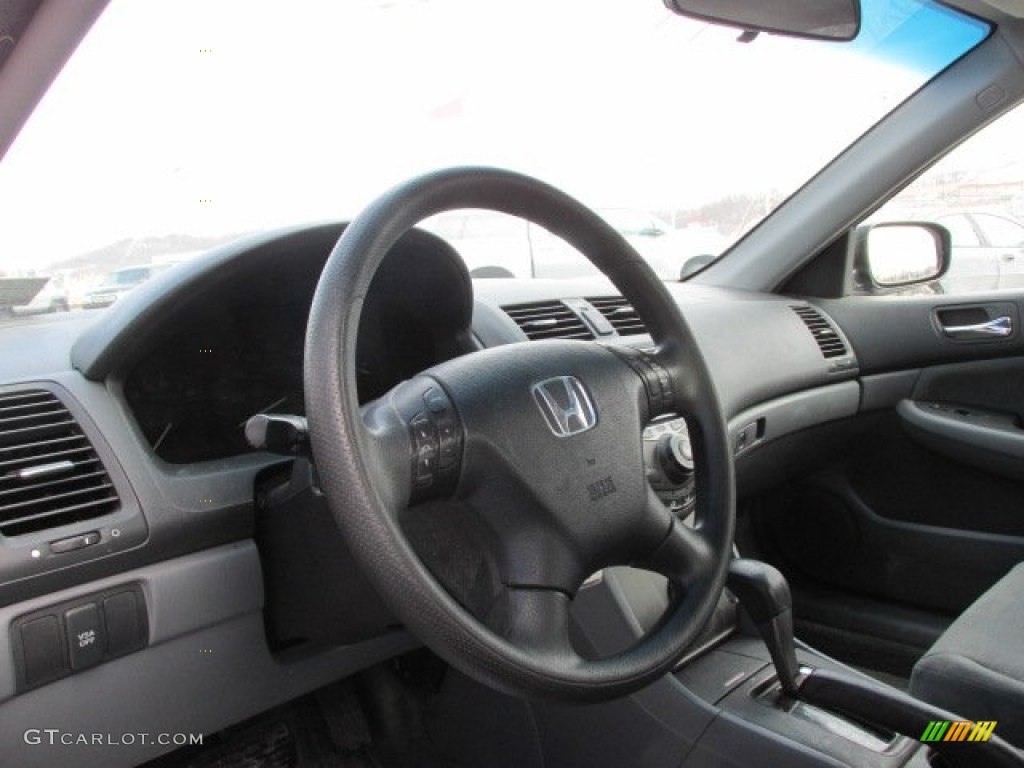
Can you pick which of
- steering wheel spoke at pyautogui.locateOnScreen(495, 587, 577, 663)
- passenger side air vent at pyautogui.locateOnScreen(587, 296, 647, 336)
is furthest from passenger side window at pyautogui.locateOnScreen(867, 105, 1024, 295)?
steering wheel spoke at pyautogui.locateOnScreen(495, 587, 577, 663)

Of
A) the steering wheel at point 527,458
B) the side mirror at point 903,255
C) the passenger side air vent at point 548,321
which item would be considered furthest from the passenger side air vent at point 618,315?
the side mirror at point 903,255

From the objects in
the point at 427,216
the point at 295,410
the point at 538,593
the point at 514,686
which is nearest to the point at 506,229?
the point at 295,410

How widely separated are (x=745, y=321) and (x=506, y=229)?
0.76m

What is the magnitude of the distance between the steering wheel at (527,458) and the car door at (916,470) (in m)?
1.62

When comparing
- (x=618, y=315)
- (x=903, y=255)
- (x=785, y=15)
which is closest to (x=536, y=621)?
(x=618, y=315)

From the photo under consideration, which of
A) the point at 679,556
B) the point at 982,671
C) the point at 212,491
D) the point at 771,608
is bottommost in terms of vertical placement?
the point at 982,671

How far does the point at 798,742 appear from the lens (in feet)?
4.66

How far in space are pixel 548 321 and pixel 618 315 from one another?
32 cm

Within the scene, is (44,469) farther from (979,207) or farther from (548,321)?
(979,207)

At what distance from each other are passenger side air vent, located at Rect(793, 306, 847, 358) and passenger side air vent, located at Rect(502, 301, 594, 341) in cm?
101

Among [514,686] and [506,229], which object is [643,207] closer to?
[506,229]

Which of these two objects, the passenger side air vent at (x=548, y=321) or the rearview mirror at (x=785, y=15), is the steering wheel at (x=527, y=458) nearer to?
the passenger side air vent at (x=548, y=321)

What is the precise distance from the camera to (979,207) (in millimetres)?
2949
